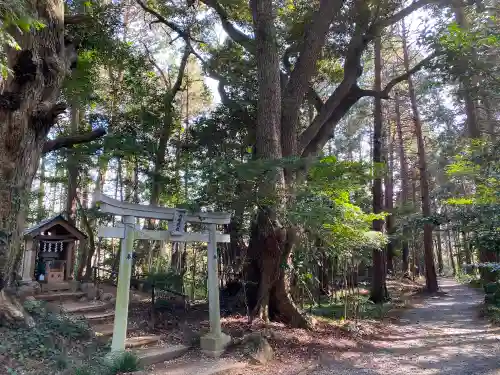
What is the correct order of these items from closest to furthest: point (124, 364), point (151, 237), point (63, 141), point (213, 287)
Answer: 1. point (124, 364)
2. point (151, 237)
3. point (213, 287)
4. point (63, 141)

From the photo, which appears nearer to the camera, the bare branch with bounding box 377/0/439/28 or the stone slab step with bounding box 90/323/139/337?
the stone slab step with bounding box 90/323/139/337

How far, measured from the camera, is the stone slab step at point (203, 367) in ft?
18.7

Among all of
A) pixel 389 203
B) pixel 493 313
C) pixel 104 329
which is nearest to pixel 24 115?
pixel 104 329

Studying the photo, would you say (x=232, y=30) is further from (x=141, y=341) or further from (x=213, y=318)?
(x=141, y=341)

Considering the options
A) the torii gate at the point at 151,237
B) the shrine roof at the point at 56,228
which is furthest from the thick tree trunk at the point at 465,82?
the shrine roof at the point at 56,228

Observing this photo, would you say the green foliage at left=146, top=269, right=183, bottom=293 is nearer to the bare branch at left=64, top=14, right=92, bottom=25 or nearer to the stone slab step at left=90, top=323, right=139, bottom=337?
the stone slab step at left=90, top=323, right=139, bottom=337

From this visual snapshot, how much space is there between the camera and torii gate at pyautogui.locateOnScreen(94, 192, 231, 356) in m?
5.60

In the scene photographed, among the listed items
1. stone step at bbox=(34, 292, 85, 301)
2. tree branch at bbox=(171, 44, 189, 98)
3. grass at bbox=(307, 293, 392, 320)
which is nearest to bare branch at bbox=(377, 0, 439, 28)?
tree branch at bbox=(171, 44, 189, 98)

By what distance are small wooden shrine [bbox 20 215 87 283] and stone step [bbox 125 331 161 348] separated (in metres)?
3.77

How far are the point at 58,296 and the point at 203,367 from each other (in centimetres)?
492

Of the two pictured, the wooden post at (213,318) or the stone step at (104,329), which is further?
the stone step at (104,329)

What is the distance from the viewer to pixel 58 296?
9.03 metres

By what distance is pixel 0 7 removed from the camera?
10.8 ft

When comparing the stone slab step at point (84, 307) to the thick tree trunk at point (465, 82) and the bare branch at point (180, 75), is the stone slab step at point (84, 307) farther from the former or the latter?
the thick tree trunk at point (465, 82)
